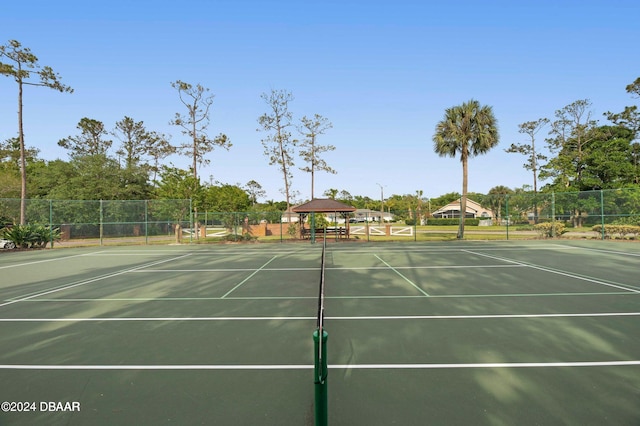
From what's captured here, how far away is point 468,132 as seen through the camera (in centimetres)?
2458

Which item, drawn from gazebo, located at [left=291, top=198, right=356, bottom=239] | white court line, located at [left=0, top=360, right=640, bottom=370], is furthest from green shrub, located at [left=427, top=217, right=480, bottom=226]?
white court line, located at [left=0, top=360, right=640, bottom=370]

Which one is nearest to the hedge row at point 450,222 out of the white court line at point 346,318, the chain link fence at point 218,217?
the chain link fence at point 218,217

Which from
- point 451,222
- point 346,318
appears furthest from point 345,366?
point 451,222

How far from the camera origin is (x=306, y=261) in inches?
578

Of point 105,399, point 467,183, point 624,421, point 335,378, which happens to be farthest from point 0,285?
point 467,183

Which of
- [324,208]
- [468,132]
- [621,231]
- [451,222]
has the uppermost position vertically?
[468,132]

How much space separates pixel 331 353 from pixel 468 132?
2427 centimetres

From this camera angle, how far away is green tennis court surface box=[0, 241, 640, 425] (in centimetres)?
316

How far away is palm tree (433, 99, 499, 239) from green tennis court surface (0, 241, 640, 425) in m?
16.6

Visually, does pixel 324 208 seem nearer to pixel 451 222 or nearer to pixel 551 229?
pixel 551 229

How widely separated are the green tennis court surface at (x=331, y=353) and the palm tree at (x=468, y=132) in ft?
54.3

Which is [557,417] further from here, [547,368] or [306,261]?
[306,261]

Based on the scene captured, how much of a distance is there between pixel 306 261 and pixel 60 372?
10963 millimetres

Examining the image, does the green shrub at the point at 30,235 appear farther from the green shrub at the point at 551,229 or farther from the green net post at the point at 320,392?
the green shrub at the point at 551,229
